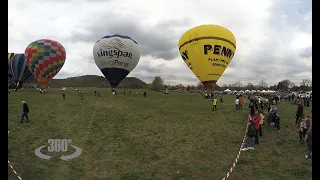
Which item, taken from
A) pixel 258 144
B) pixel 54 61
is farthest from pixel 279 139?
pixel 54 61

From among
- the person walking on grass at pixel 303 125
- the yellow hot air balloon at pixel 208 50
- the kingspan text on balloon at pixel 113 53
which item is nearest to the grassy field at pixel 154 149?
the person walking on grass at pixel 303 125

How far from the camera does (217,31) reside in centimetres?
2741

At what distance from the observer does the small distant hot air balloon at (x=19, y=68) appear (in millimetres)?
47409

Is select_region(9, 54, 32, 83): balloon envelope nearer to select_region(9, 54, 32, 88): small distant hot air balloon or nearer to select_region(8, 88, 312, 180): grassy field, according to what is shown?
select_region(9, 54, 32, 88): small distant hot air balloon

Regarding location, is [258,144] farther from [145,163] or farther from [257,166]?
[145,163]

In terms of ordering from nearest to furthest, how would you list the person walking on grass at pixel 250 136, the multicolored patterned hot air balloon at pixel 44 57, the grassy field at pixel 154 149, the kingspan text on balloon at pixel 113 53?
the grassy field at pixel 154 149 → the person walking on grass at pixel 250 136 → the multicolored patterned hot air balloon at pixel 44 57 → the kingspan text on balloon at pixel 113 53

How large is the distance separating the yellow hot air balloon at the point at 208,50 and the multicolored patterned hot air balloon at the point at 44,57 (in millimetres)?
20999

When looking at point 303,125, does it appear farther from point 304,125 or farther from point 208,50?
point 208,50

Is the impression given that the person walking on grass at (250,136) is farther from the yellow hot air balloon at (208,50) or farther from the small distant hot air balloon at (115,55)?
the small distant hot air balloon at (115,55)

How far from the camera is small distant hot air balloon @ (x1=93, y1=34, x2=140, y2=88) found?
133 ft

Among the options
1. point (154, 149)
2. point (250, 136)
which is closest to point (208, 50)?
point (250, 136)

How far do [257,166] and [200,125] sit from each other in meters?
8.63

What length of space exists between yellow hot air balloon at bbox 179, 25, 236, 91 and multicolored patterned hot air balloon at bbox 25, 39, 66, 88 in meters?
21.0

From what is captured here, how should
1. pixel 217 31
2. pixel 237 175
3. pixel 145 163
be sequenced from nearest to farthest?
pixel 237 175
pixel 145 163
pixel 217 31
